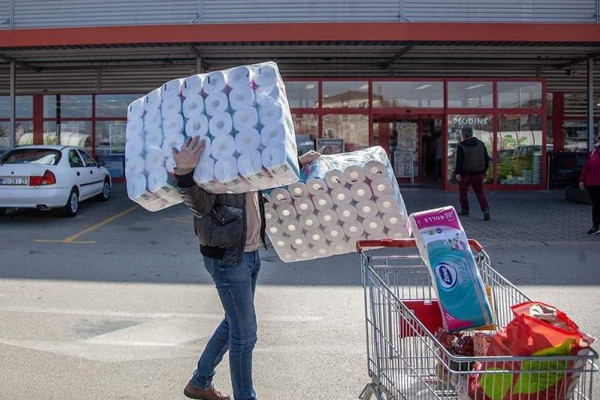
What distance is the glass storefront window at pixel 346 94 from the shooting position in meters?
17.0

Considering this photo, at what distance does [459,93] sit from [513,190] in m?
3.04

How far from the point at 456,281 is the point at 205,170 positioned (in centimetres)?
125

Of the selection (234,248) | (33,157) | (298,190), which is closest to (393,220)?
(298,190)

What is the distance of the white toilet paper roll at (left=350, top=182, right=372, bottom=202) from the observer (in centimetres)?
334

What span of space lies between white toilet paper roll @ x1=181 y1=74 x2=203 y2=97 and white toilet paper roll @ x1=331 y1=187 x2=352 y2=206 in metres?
0.91

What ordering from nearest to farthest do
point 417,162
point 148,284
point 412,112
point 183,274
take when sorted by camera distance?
point 148,284
point 183,274
point 412,112
point 417,162

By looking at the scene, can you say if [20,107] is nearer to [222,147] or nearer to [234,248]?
[234,248]

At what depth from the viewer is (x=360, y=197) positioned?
3.36m

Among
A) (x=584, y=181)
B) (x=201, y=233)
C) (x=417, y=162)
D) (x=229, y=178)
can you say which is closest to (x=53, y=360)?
(x=201, y=233)

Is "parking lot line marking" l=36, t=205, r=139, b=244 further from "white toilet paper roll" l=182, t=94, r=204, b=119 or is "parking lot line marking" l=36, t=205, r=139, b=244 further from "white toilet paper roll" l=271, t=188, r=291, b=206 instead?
"white toilet paper roll" l=182, t=94, r=204, b=119

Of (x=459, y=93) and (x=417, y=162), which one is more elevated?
(x=459, y=93)

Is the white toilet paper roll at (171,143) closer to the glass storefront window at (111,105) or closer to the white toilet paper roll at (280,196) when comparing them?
the white toilet paper roll at (280,196)

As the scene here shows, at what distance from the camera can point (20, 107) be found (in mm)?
19672

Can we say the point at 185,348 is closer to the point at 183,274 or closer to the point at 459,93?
the point at 183,274
